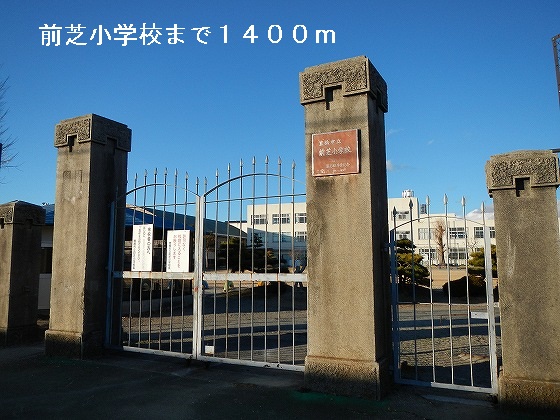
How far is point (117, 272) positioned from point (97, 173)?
1724 millimetres

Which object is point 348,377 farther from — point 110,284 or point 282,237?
point 282,237

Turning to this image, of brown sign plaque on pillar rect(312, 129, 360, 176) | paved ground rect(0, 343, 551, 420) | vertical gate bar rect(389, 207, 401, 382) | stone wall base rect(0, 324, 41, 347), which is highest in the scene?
brown sign plaque on pillar rect(312, 129, 360, 176)

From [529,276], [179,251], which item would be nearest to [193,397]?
[179,251]

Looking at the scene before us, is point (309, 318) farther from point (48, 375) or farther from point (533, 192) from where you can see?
point (48, 375)

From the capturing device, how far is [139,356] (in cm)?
729

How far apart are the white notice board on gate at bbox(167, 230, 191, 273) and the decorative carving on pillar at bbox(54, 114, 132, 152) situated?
214cm

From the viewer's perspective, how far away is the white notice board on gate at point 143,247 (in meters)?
7.20

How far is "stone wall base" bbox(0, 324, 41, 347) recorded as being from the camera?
855cm

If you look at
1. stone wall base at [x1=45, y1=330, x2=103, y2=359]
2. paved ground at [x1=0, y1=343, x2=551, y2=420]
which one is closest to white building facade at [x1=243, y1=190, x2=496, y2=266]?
paved ground at [x1=0, y1=343, x2=551, y2=420]

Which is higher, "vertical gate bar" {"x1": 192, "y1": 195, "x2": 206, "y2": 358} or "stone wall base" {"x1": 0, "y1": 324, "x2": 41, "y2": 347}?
"vertical gate bar" {"x1": 192, "y1": 195, "x2": 206, "y2": 358}

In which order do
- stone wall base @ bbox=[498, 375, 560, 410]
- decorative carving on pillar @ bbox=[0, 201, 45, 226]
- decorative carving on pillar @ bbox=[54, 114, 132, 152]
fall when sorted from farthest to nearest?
decorative carving on pillar @ bbox=[0, 201, 45, 226] → decorative carving on pillar @ bbox=[54, 114, 132, 152] → stone wall base @ bbox=[498, 375, 560, 410]

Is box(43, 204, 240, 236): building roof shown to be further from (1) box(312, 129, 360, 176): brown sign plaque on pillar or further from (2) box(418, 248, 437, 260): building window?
(2) box(418, 248, 437, 260): building window

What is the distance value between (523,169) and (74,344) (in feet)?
22.5

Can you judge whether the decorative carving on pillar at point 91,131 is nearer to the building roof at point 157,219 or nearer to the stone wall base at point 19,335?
the building roof at point 157,219
